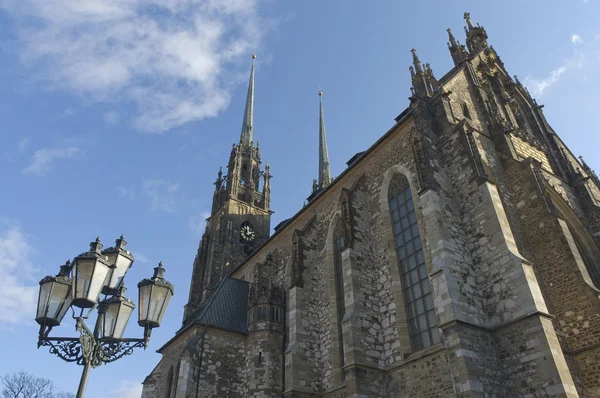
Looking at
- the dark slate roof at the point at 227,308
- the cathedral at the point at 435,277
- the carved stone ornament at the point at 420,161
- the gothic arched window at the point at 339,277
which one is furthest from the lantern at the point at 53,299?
the dark slate roof at the point at 227,308

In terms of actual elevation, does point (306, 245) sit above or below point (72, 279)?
above

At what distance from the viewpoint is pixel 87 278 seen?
254 inches

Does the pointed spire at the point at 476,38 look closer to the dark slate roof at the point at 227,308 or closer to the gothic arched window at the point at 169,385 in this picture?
the dark slate roof at the point at 227,308

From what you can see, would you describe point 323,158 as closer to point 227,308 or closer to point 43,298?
point 227,308

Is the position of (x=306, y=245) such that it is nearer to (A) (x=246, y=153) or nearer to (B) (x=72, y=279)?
(B) (x=72, y=279)

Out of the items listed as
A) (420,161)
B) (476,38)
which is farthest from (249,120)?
(420,161)

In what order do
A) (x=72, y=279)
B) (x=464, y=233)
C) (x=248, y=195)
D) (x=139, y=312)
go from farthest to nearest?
(x=248, y=195) < (x=464, y=233) < (x=139, y=312) < (x=72, y=279)

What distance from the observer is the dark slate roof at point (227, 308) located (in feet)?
67.1

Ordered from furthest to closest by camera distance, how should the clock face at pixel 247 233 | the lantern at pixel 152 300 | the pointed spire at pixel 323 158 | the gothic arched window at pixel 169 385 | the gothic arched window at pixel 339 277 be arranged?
the pointed spire at pixel 323 158 < the clock face at pixel 247 233 < the gothic arched window at pixel 169 385 < the gothic arched window at pixel 339 277 < the lantern at pixel 152 300

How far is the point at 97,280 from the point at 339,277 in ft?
44.3

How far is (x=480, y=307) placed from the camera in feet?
41.7

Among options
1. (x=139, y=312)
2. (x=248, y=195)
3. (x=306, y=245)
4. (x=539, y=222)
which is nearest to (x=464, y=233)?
(x=539, y=222)

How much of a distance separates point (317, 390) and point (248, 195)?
26070 millimetres

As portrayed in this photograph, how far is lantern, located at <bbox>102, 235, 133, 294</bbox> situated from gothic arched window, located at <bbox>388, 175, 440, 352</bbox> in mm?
10125
